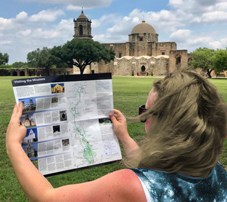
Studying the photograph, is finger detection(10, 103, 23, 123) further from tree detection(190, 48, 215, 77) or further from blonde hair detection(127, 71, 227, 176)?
tree detection(190, 48, 215, 77)

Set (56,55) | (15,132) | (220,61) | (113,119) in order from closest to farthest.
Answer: (15,132) < (113,119) < (56,55) < (220,61)

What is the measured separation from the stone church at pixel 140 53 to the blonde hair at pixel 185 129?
78.0 metres

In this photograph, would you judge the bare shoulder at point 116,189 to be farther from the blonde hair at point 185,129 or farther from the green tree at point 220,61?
the green tree at point 220,61

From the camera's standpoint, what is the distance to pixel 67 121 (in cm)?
243

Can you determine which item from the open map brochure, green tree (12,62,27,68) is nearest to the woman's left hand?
the open map brochure

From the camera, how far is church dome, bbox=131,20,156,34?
9489 centimetres

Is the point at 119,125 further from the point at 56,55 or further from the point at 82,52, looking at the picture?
the point at 56,55

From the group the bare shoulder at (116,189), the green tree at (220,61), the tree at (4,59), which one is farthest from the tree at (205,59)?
the bare shoulder at (116,189)

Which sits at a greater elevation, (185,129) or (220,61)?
(185,129)

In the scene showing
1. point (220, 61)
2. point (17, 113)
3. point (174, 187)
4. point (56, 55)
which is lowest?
point (220, 61)

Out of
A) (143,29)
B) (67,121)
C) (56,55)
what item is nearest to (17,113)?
(67,121)

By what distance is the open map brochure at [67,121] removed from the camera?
2236mm

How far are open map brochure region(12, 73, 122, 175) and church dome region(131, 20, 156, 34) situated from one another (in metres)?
94.0

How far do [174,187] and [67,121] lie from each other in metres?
1.15
